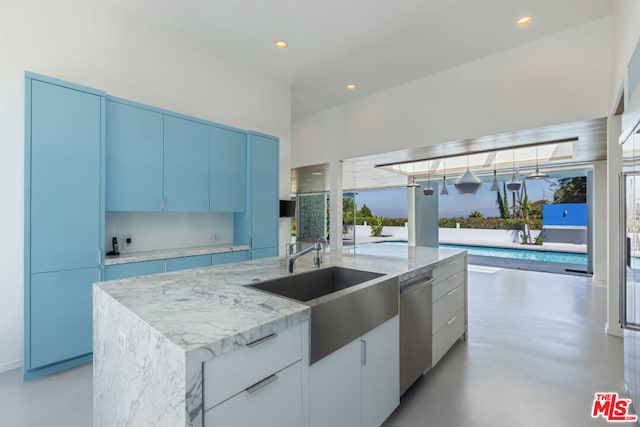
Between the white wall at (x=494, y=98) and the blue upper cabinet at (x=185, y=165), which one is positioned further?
the white wall at (x=494, y=98)

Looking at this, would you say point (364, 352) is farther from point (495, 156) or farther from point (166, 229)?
point (495, 156)

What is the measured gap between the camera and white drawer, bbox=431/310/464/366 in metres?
2.31

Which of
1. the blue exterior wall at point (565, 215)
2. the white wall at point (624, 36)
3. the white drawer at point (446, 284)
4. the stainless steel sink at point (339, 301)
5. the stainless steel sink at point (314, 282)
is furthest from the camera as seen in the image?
the blue exterior wall at point (565, 215)

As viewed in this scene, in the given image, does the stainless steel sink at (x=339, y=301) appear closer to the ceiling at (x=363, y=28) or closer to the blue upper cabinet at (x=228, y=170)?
the blue upper cabinet at (x=228, y=170)

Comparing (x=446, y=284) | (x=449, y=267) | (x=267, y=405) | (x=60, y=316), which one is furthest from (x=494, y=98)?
(x=60, y=316)

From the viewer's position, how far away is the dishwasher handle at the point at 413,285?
1875mm

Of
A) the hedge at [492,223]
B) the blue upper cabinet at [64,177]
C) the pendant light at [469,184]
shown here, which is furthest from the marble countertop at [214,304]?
the hedge at [492,223]

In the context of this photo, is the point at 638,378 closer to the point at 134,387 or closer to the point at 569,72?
the point at 134,387

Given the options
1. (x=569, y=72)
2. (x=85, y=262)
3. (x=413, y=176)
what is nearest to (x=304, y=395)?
(x=85, y=262)

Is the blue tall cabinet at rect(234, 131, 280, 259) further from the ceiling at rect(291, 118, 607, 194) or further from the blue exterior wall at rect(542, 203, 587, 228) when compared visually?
the blue exterior wall at rect(542, 203, 587, 228)

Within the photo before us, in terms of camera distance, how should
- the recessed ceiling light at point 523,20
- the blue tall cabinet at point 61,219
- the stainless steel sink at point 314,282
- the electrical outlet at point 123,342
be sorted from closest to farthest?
the electrical outlet at point 123,342
the stainless steel sink at point 314,282
the blue tall cabinet at point 61,219
the recessed ceiling light at point 523,20

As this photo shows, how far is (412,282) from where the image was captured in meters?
1.98

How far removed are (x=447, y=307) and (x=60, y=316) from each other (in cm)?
316

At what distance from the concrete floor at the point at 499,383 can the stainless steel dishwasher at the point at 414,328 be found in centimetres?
20
